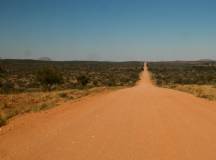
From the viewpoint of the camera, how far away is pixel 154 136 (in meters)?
8.91

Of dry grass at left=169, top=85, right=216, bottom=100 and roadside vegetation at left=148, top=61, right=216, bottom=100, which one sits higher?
dry grass at left=169, top=85, right=216, bottom=100

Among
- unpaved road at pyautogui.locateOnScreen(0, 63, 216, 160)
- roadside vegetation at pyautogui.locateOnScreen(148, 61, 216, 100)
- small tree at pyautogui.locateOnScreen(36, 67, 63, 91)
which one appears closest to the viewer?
unpaved road at pyautogui.locateOnScreen(0, 63, 216, 160)

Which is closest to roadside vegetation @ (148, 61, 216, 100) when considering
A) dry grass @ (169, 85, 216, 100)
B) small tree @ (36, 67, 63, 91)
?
dry grass @ (169, 85, 216, 100)

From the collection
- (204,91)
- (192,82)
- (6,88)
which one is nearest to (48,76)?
(6,88)

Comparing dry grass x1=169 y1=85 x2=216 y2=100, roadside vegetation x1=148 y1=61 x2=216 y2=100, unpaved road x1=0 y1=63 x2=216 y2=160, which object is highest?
unpaved road x1=0 y1=63 x2=216 y2=160

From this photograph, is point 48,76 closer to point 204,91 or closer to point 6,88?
point 6,88

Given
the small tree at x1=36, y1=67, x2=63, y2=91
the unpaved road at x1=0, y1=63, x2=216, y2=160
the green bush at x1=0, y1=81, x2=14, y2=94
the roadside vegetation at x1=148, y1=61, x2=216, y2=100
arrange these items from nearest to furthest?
the unpaved road at x1=0, y1=63, x2=216, y2=160 → the roadside vegetation at x1=148, y1=61, x2=216, y2=100 → the green bush at x1=0, y1=81, x2=14, y2=94 → the small tree at x1=36, y1=67, x2=63, y2=91

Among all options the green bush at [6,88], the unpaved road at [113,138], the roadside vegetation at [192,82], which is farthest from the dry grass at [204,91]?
the green bush at [6,88]

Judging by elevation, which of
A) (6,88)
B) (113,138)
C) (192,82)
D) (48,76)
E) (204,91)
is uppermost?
(113,138)

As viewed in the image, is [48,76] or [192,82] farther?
[192,82]

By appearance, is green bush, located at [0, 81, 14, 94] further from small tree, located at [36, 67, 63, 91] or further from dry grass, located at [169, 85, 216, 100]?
dry grass, located at [169, 85, 216, 100]

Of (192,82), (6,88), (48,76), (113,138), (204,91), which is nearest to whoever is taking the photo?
(113,138)

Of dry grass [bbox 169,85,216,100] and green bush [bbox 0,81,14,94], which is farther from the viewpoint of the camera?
green bush [bbox 0,81,14,94]

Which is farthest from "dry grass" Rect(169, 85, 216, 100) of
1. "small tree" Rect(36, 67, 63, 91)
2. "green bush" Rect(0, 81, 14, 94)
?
"small tree" Rect(36, 67, 63, 91)
